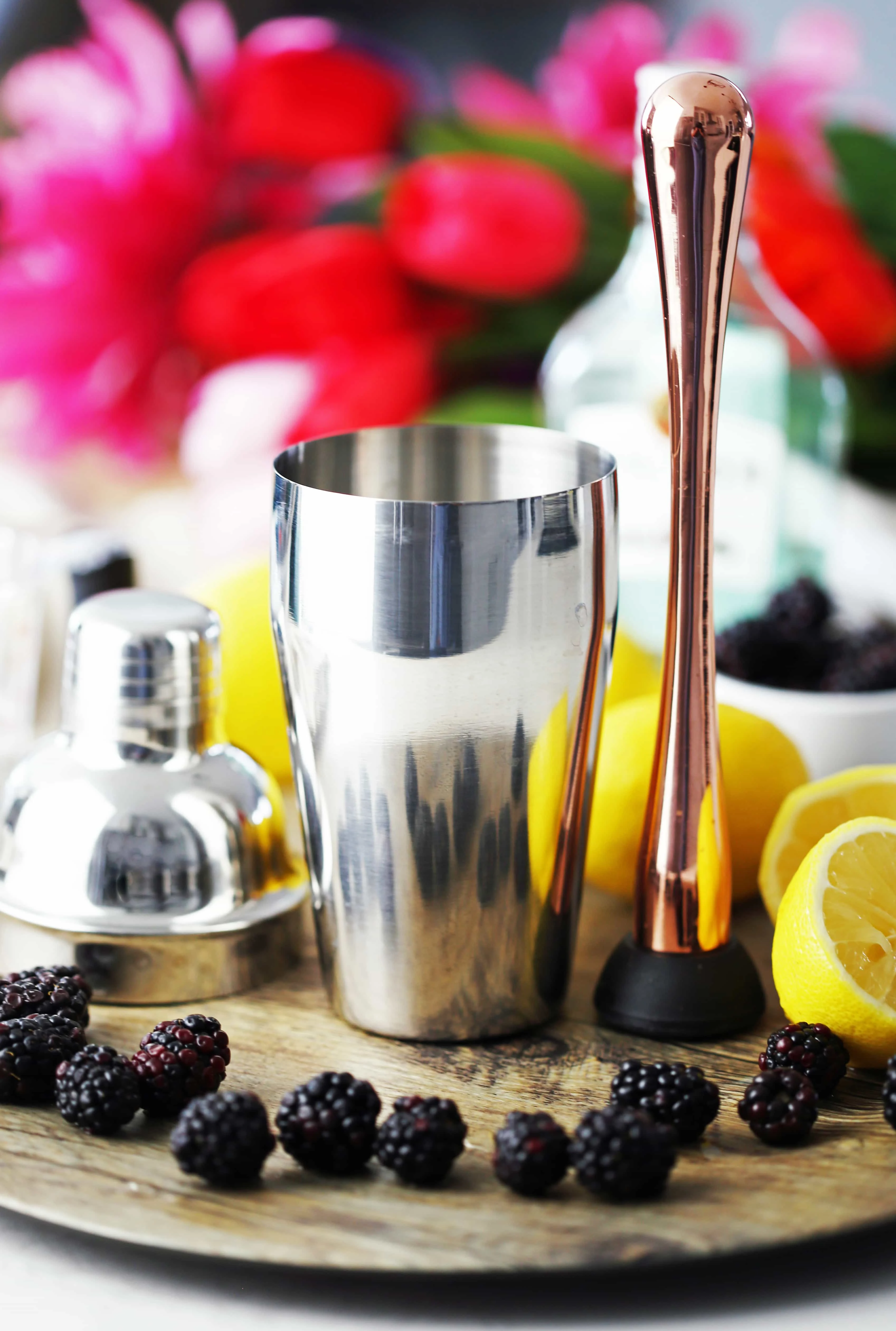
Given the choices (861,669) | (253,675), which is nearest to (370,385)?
(253,675)

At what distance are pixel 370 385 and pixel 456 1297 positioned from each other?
88 cm

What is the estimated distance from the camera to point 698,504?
0.62 meters

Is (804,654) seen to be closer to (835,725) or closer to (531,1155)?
(835,725)

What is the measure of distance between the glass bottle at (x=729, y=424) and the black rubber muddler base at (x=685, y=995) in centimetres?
39

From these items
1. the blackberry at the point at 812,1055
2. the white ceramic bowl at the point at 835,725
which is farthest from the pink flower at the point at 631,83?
the blackberry at the point at 812,1055

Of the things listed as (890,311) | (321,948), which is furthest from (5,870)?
(890,311)

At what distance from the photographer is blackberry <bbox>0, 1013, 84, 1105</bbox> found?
0.60 m

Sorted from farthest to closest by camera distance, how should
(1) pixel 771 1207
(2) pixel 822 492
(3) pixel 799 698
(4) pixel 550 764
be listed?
1. (2) pixel 822 492
2. (3) pixel 799 698
3. (4) pixel 550 764
4. (1) pixel 771 1207

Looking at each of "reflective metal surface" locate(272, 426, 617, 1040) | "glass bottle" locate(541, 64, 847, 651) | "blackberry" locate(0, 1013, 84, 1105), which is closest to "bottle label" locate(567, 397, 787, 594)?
"glass bottle" locate(541, 64, 847, 651)

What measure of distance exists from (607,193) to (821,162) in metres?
0.19

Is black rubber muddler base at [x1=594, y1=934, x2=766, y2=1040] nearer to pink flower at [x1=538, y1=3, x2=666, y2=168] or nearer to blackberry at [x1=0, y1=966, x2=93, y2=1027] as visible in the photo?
blackberry at [x1=0, y1=966, x2=93, y2=1027]

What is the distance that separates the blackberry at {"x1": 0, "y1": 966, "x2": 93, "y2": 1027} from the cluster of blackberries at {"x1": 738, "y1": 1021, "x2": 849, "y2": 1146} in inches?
10.5

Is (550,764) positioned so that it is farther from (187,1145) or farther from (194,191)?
(194,191)

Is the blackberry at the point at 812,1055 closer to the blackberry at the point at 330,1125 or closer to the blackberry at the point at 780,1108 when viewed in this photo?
the blackberry at the point at 780,1108
